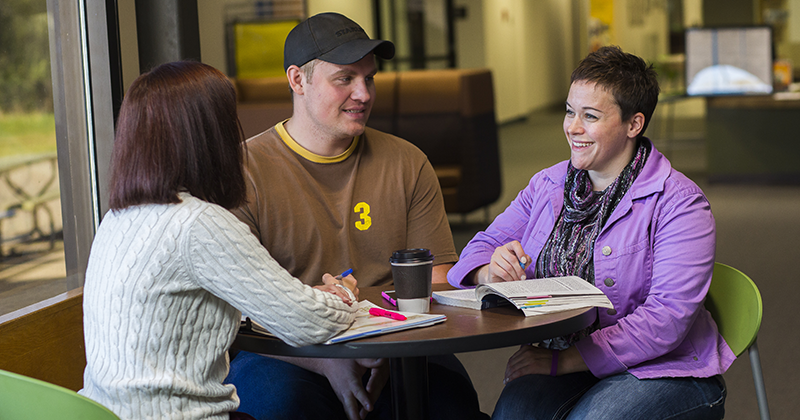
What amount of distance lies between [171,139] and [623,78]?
37.8 inches

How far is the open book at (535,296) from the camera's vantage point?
53.7 inches

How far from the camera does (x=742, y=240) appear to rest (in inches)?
200

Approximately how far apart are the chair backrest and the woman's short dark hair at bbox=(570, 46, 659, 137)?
1.25 ft

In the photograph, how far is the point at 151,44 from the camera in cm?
251

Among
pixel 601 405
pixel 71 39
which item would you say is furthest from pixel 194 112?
pixel 71 39

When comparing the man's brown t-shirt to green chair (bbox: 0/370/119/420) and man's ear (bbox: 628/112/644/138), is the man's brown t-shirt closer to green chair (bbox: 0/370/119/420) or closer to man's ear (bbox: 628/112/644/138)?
man's ear (bbox: 628/112/644/138)

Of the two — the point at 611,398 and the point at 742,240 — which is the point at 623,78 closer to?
the point at 611,398

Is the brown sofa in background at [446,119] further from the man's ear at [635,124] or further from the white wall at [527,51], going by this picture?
the man's ear at [635,124]

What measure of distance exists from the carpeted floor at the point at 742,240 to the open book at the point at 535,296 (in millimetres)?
1386

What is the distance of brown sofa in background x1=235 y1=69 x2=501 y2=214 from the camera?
5.27 meters

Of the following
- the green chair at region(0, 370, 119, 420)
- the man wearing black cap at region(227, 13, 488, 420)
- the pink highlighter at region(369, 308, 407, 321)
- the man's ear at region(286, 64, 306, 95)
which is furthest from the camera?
the man's ear at region(286, 64, 306, 95)

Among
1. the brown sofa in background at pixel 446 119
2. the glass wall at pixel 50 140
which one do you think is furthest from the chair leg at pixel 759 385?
the brown sofa in background at pixel 446 119

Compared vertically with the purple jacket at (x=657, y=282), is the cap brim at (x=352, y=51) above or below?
above

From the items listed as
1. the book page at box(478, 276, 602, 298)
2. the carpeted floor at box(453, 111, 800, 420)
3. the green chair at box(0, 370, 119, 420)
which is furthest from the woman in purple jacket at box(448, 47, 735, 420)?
the carpeted floor at box(453, 111, 800, 420)
